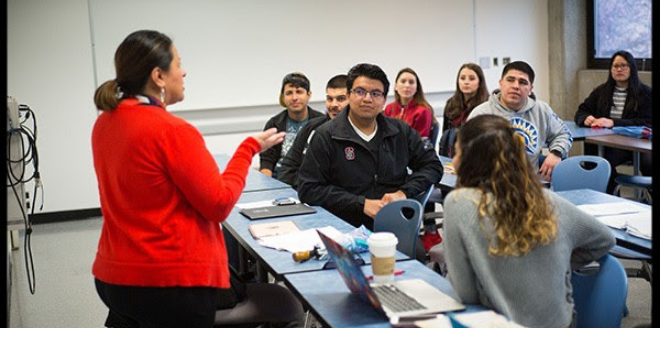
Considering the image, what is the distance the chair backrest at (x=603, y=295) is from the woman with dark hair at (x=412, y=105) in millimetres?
2526

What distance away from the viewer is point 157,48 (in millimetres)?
1928

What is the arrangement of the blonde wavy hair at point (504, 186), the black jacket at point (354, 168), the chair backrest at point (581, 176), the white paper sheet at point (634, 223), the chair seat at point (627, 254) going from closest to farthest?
the blonde wavy hair at point (504, 186) < the white paper sheet at point (634, 223) < the chair seat at point (627, 254) < the black jacket at point (354, 168) < the chair backrest at point (581, 176)

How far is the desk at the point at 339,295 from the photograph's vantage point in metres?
1.95

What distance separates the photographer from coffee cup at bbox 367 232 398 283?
205 cm

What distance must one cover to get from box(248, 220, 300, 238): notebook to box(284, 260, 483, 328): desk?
47 cm

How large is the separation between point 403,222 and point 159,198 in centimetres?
111

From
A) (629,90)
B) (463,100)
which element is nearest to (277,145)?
(463,100)

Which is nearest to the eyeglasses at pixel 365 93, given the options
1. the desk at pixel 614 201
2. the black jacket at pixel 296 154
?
the black jacket at pixel 296 154

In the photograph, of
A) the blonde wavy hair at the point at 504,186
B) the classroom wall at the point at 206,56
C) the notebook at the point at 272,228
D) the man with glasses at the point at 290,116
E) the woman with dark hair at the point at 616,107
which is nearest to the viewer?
the blonde wavy hair at the point at 504,186

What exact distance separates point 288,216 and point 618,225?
3.77ft

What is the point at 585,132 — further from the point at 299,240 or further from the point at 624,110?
the point at 299,240

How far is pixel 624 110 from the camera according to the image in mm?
4789

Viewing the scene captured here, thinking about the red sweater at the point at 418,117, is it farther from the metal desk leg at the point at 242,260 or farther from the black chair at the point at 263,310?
the black chair at the point at 263,310

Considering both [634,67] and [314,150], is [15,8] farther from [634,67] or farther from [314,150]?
[634,67]
